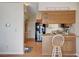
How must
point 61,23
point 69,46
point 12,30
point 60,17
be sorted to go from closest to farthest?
point 69,46 → point 60,17 → point 61,23 → point 12,30

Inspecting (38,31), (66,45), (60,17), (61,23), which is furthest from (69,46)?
(38,31)

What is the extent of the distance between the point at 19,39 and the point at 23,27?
51 centimetres

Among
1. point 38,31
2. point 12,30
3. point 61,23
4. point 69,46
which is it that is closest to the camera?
point 69,46

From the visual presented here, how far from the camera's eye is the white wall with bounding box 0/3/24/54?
6.77m

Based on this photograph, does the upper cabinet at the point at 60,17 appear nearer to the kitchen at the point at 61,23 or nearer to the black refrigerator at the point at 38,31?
the kitchen at the point at 61,23

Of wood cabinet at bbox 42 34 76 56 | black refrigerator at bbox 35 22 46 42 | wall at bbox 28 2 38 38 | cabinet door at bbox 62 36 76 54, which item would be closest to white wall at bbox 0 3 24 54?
wall at bbox 28 2 38 38

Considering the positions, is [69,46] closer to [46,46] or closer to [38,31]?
[46,46]

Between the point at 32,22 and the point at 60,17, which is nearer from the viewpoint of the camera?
the point at 60,17

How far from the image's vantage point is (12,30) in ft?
22.5

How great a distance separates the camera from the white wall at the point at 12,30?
6.77 m

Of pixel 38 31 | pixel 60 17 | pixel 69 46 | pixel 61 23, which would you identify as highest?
pixel 60 17

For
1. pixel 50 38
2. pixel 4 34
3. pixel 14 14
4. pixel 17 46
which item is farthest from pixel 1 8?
pixel 50 38

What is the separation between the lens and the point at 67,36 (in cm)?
630

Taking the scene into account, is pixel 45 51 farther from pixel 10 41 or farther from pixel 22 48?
pixel 10 41
